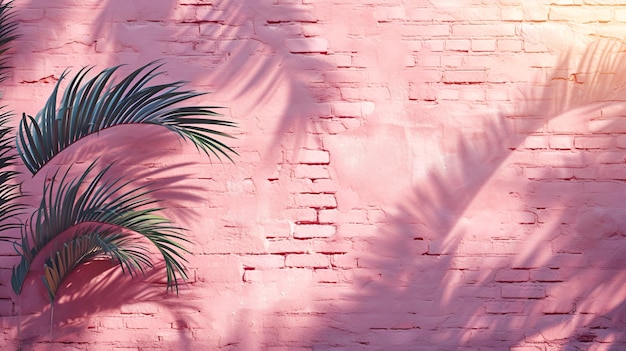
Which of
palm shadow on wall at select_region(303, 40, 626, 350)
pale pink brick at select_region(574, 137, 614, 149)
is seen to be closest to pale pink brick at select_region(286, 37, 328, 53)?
palm shadow on wall at select_region(303, 40, 626, 350)

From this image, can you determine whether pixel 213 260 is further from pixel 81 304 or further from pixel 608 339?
pixel 608 339

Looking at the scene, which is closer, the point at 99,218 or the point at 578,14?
the point at 99,218

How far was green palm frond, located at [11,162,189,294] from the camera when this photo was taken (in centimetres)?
294

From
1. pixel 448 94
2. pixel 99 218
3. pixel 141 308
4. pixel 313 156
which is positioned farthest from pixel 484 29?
pixel 141 308

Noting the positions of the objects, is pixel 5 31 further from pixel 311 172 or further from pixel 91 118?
pixel 311 172

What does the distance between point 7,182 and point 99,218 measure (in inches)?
24.0

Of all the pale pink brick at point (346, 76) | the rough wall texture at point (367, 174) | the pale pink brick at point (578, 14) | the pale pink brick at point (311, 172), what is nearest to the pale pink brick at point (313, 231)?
the rough wall texture at point (367, 174)

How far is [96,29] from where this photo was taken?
3283 mm

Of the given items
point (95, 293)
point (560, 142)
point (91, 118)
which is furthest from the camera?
point (560, 142)

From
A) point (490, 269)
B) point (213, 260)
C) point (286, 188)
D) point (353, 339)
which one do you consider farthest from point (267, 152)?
point (490, 269)

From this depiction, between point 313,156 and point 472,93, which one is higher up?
point 472,93

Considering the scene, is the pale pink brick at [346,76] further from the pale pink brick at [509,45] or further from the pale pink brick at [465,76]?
the pale pink brick at [509,45]

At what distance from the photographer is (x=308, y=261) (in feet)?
10.5

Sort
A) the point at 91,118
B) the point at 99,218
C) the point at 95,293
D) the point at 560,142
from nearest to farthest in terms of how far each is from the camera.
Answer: the point at 91,118 < the point at 99,218 < the point at 95,293 < the point at 560,142
